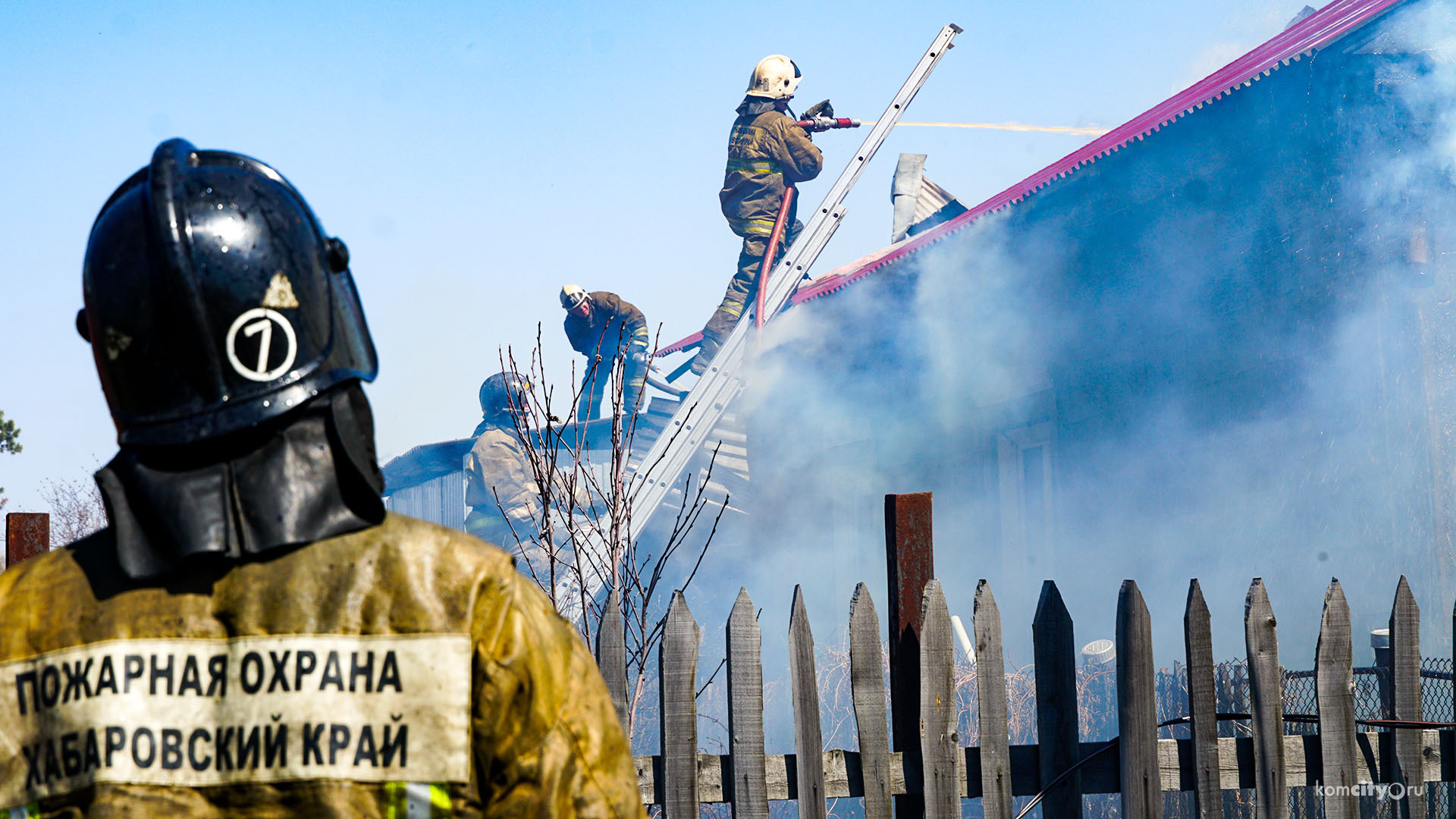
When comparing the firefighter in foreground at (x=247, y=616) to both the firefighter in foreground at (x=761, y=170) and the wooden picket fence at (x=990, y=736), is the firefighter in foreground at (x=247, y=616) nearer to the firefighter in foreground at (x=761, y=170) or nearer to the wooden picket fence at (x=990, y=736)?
the wooden picket fence at (x=990, y=736)

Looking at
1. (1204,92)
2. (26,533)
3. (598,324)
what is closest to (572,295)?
(598,324)

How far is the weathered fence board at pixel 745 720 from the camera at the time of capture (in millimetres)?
3244

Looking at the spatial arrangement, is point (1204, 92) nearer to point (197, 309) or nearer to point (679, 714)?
point (679, 714)

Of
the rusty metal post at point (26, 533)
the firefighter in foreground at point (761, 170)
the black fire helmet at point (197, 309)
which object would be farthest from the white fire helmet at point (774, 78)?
the black fire helmet at point (197, 309)

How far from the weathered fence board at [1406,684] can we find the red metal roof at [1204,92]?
5.43m

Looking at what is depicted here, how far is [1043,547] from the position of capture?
37.0ft

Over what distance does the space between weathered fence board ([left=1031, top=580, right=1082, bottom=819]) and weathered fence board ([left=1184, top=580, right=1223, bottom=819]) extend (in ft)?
1.32

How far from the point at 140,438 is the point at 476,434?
55.6 ft

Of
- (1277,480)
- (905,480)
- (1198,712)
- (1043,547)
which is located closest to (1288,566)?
(1277,480)

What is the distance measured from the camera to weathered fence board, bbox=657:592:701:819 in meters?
3.23

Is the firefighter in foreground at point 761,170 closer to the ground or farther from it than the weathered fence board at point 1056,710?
farther from it

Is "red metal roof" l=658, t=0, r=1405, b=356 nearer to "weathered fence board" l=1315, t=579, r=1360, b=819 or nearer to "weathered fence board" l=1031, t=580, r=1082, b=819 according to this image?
"weathered fence board" l=1315, t=579, r=1360, b=819

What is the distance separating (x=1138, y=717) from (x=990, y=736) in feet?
1.56

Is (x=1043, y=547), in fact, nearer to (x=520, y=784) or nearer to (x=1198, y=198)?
(x=1198, y=198)
